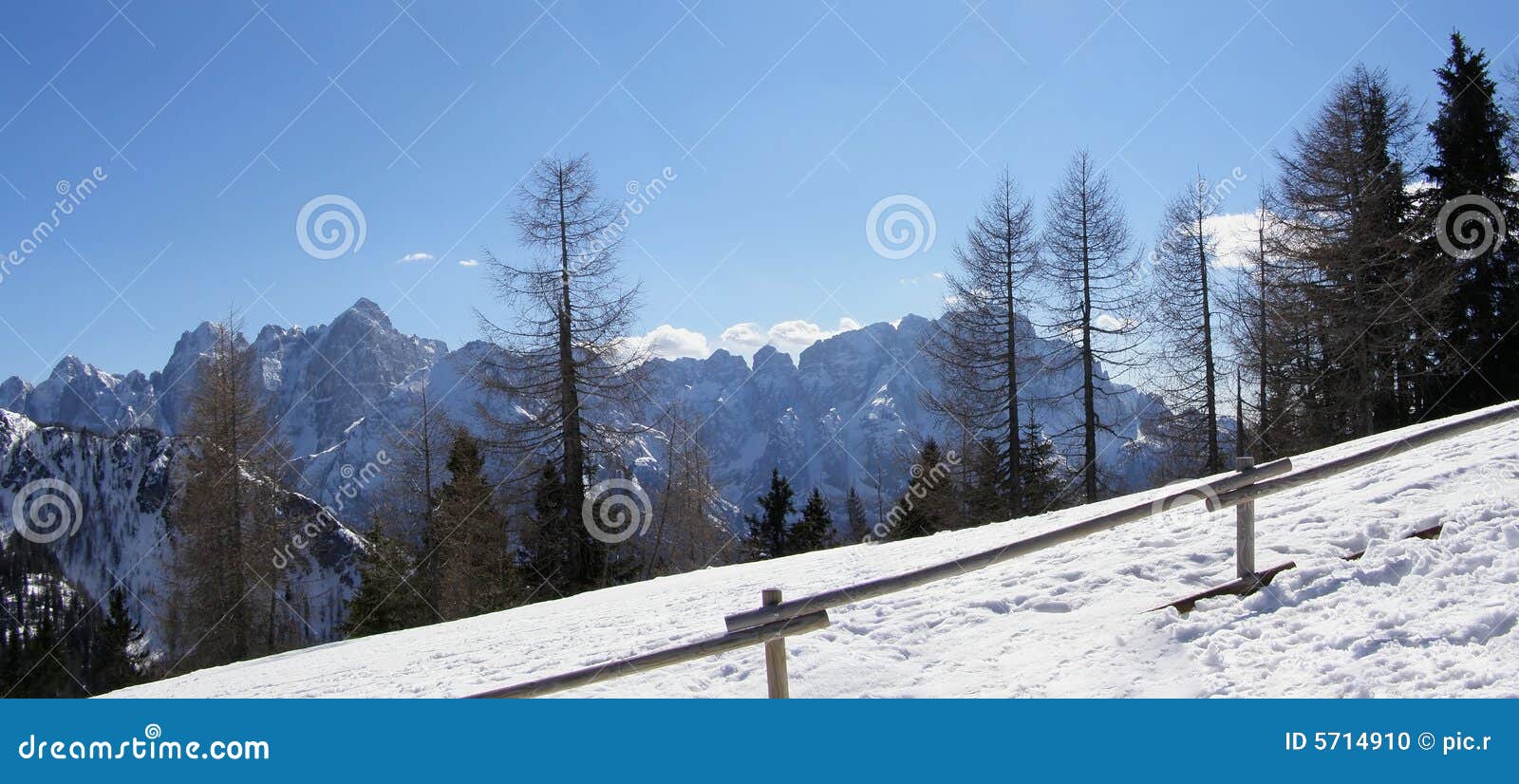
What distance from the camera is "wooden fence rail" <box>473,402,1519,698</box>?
5098mm

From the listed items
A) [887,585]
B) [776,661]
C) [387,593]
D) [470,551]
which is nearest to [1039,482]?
[470,551]

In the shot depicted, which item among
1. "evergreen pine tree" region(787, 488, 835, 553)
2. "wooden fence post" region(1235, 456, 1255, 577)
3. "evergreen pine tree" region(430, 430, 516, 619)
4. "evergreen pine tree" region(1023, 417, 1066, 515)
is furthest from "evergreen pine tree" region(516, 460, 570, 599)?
"wooden fence post" region(1235, 456, 1255, 577)

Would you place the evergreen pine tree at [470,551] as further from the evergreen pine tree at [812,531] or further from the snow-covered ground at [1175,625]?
the evergreen pine tree at [812,531]

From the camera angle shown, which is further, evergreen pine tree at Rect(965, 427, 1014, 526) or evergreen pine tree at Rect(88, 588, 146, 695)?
evergreen pine tree at Rect(88, 588, 146, 695)

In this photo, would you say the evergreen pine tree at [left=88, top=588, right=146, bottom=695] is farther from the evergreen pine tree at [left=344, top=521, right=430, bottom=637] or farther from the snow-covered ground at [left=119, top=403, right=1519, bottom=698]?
the snow-covered ground at [left=119, top=403, right=1519, bottom=698]

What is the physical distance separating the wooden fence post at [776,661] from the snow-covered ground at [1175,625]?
1127 millimetres

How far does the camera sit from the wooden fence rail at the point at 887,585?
5.10m

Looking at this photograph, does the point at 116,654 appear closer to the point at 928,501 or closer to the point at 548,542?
the point at 548,542

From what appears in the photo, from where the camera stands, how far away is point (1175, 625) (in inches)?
232

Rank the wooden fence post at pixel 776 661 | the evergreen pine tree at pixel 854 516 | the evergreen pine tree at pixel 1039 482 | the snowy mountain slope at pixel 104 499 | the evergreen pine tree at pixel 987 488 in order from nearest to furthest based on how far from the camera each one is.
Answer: the wooden fence post at pixel 776 661 < the evergreen pine tree at pixel 1039 482 < the evergreen pine tree at pixel 987 488 < the evergreen pine tree at pixel 854 516 < the snowy mountain slope at pixel 104 499

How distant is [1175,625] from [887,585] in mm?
2056

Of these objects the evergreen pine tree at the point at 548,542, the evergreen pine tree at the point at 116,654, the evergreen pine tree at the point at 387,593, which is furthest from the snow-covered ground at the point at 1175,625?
the evergreen pine tree at the point at 116,654
